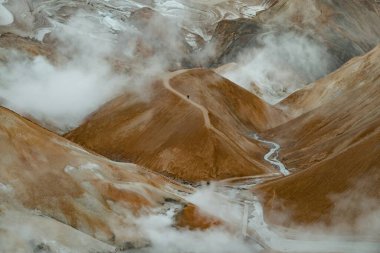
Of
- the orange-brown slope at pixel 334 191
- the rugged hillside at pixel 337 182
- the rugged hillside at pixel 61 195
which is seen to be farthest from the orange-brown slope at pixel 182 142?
the rugged hillside at pixel 61 195

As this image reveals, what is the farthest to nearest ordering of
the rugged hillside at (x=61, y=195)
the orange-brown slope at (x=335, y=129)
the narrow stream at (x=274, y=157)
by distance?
1. the narrow stream at (x=274, y=157)
2. the orange-brown slope at (x=335, y=129)
3. the rugged hillside at (x=61, y=195)

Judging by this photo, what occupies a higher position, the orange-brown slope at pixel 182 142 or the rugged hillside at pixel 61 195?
the rugged hillside at pixel 61 195

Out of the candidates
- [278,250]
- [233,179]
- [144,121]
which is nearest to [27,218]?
[278,250]

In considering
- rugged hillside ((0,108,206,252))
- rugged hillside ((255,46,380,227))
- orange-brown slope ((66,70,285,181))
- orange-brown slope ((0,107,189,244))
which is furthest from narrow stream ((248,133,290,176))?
orange-brown slope ((0,107,189,244))

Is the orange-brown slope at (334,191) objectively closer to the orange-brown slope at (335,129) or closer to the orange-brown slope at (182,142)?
the orange-brown slope at (335,129)

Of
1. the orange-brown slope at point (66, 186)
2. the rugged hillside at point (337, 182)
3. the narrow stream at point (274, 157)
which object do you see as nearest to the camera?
the orange-brown slope at point (66, 186)

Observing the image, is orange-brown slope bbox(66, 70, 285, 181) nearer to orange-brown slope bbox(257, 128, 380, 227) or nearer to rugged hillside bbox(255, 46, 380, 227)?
rugged hillside bbox(255, 46, 380, 227)

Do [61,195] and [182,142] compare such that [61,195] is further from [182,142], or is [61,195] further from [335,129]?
[335,129]

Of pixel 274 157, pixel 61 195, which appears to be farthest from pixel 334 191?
pixel 274 157

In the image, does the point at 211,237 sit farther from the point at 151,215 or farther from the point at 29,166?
the point at 29,166
